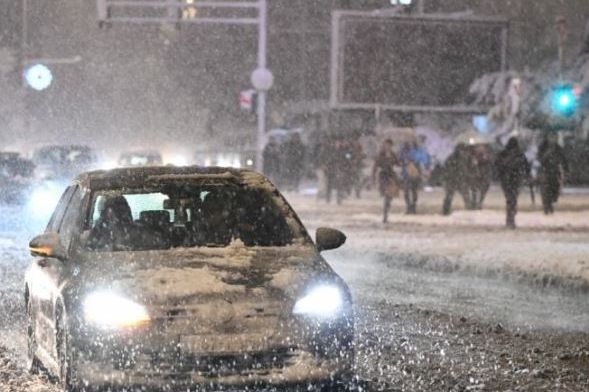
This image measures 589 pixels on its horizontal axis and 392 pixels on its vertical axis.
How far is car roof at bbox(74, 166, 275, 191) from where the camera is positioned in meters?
8.58

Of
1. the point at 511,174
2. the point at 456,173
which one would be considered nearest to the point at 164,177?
the point at 511,174

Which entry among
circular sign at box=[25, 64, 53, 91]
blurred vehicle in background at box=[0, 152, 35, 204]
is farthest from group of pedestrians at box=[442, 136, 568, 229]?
circular sign at box=[25, 64, 53, 91]

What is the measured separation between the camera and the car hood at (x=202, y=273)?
283 inches

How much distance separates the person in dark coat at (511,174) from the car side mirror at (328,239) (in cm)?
1589

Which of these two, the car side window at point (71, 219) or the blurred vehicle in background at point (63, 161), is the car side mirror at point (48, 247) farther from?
the blurred vehicle in background at point (63, 161)

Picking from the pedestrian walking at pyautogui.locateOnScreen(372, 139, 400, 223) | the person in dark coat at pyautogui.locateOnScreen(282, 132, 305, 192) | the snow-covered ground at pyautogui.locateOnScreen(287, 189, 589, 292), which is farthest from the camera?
the person in dark coat at pyautogui.locateOnScreen(282, 132, 305, 192)

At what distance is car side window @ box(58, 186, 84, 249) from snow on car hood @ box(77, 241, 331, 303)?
601mm

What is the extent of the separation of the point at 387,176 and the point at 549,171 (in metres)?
3.90

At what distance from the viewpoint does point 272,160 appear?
1468 inches

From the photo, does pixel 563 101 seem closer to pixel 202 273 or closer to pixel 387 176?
pixel 387 176

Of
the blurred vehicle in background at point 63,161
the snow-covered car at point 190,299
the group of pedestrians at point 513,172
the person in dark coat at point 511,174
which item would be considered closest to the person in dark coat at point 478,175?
the group of pedestrians at point 513,172

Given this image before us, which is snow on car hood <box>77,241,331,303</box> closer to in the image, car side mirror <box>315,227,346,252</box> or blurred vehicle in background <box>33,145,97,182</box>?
car side mirror <box>315,227,346,252</box>

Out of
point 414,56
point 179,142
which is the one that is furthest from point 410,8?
point 179,142

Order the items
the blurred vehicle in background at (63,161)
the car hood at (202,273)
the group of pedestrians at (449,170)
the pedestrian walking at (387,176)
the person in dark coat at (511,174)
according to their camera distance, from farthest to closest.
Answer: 1. the blurred vehicle in background at (63,161)
2. the pedestrian walking at (387,176)
3. the group of pedestrians at (449,170)
4. the person in dark coat at (511,174)
5. the car hood at (202,273)
